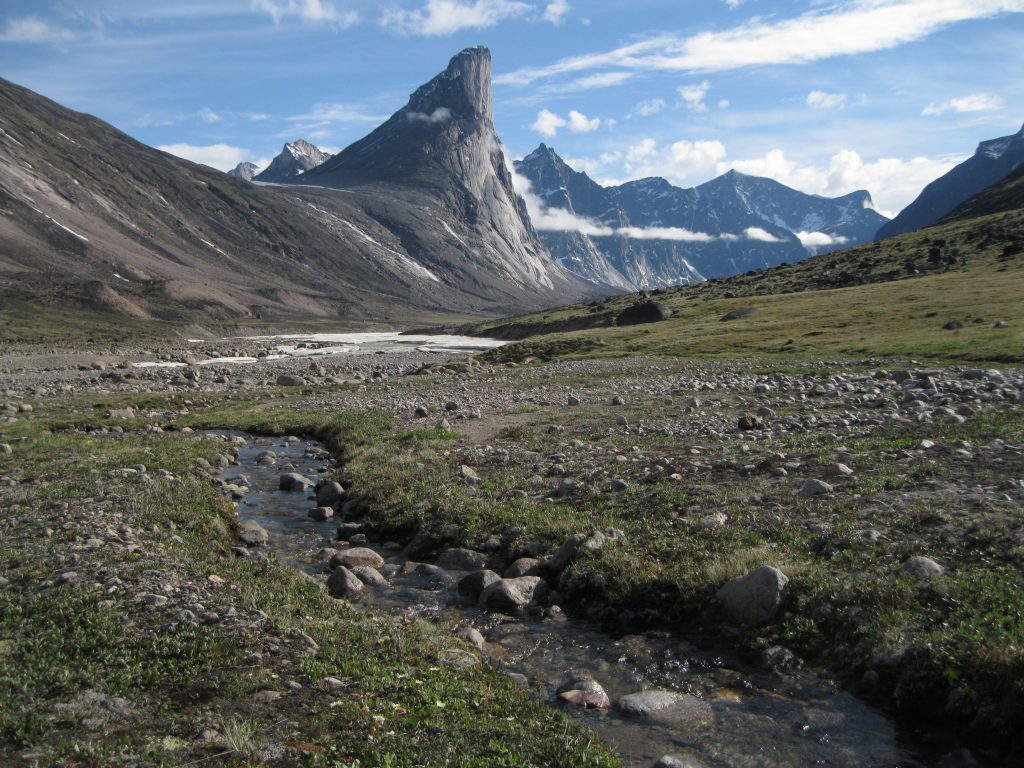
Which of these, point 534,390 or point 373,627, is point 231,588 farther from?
point 534,390

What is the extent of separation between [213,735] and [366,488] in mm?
13383

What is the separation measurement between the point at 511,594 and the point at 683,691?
3.84m

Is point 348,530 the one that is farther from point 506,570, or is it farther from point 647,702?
point 647,702

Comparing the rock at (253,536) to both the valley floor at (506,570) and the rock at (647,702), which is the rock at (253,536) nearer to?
the valley floor at (506,570)

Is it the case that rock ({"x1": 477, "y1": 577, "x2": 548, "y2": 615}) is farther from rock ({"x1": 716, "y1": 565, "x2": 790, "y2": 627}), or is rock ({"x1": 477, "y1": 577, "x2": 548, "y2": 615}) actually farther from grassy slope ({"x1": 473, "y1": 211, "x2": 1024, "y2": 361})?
grassy slope ({"x1": 473, "y1": 211, "x2": 1024, "y2": 361})

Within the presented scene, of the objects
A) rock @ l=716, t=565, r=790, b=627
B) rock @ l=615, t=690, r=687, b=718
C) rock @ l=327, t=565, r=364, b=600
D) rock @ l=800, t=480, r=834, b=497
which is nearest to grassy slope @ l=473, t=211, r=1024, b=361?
rock @ l=800, t=480, r=834, b=497

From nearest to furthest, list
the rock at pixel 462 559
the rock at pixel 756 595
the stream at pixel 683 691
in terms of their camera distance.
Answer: the stream at pixel 683 691 < the rock at pixel 756 595 < the rock at pixel 462 559

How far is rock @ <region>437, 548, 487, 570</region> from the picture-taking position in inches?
578

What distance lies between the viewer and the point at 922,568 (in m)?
10.8

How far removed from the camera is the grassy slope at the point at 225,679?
707 centimetres

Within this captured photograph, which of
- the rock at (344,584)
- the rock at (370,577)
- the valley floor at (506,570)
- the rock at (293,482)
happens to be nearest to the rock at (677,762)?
the valley floor at (506,570)

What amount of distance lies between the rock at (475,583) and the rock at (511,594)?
21 cm

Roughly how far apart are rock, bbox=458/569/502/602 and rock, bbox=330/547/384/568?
8.35 ft

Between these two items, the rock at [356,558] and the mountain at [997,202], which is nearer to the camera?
the rock at [356,558]
